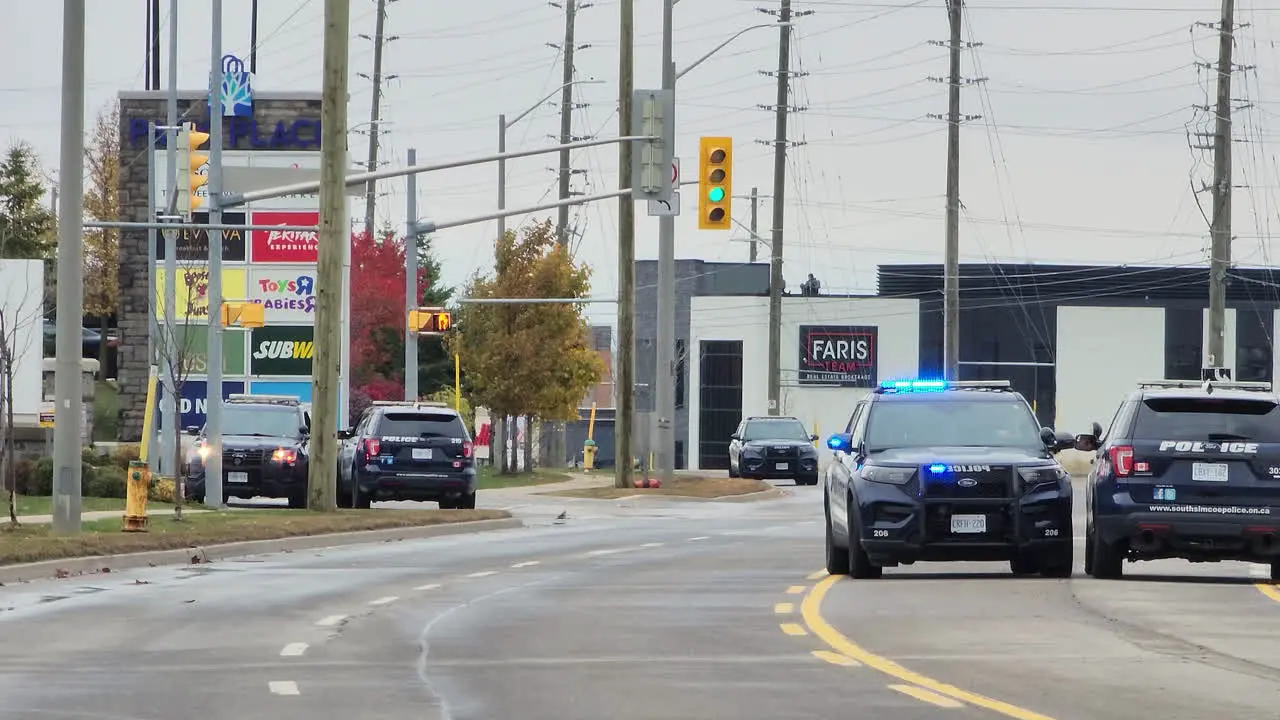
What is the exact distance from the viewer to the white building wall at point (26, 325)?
53.8 metres

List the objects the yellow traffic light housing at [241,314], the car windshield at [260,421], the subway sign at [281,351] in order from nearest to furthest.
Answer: the car windshield at [260,421] < the yellow traffic light housing at [241,314] < the subway sign at [281,351]

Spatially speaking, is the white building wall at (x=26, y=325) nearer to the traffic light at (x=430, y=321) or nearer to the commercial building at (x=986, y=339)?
the traffic light at (x=430, y=321)

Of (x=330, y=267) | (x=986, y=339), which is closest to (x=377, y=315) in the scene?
(x=986, y=339)

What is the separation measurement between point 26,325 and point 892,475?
124ft

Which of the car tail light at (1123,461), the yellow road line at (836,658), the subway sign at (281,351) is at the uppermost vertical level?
the subway sign at (281,351)

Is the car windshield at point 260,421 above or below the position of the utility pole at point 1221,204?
below

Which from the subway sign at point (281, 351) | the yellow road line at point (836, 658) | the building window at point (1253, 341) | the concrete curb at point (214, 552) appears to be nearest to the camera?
the yellow road line at point (836, 658)

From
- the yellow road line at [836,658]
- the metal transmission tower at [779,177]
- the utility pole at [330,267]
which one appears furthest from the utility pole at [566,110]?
the yellow road line at [836,658]

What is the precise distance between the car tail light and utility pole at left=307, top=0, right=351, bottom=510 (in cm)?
1549

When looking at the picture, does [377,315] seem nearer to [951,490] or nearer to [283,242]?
[283,242]

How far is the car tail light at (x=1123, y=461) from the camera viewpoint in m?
21.1

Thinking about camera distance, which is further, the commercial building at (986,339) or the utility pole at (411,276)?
the commercial building at (986,339)

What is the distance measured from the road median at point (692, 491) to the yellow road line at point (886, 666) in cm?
3026

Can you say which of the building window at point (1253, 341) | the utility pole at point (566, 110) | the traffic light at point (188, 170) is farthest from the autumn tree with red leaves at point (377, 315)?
the traffic light at point (188, 170)
